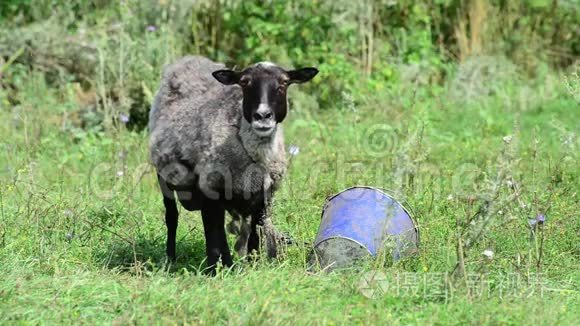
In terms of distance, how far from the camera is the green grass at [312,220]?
16.7 feet

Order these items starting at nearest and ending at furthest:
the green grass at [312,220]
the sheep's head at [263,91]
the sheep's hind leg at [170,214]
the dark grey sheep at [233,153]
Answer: the green grass at [312,220], the sheep's head at [263,91], the dark grey sheep at [233,153], the sheep's hind leg at [170,214]

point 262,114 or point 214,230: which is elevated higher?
point 262,114

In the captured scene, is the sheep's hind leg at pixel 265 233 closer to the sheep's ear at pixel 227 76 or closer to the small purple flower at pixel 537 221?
the sheep's ear at pixel 227 76

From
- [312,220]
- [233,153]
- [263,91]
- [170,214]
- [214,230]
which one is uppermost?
[263,91]

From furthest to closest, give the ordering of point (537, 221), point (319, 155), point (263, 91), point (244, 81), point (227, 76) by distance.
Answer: point (319, 155) → point (227, 76) → point (244, 81) → point (263, 91) → point (537, 221)

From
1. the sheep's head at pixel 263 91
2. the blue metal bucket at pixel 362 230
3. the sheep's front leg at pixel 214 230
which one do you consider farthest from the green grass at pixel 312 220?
the sheep's head at pixel 263 91

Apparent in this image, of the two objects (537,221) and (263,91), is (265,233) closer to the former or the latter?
(263,91)

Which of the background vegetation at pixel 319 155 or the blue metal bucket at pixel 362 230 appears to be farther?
the blue metal bucket at pixel 362 230

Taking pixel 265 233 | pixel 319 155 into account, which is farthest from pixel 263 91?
pixel 319 155

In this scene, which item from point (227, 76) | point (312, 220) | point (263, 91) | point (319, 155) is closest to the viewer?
point (263, 91)

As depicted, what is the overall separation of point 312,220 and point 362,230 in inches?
55.8

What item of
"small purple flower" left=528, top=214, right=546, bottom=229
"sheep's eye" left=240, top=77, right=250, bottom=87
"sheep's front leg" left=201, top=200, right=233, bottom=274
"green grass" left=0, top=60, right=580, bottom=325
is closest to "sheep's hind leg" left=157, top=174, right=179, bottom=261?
"green grass" left=0, top=60, right=580, bottom=325

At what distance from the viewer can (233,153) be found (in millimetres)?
→ 6203

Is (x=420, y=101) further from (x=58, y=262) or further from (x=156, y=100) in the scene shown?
(x=58, y=262)
